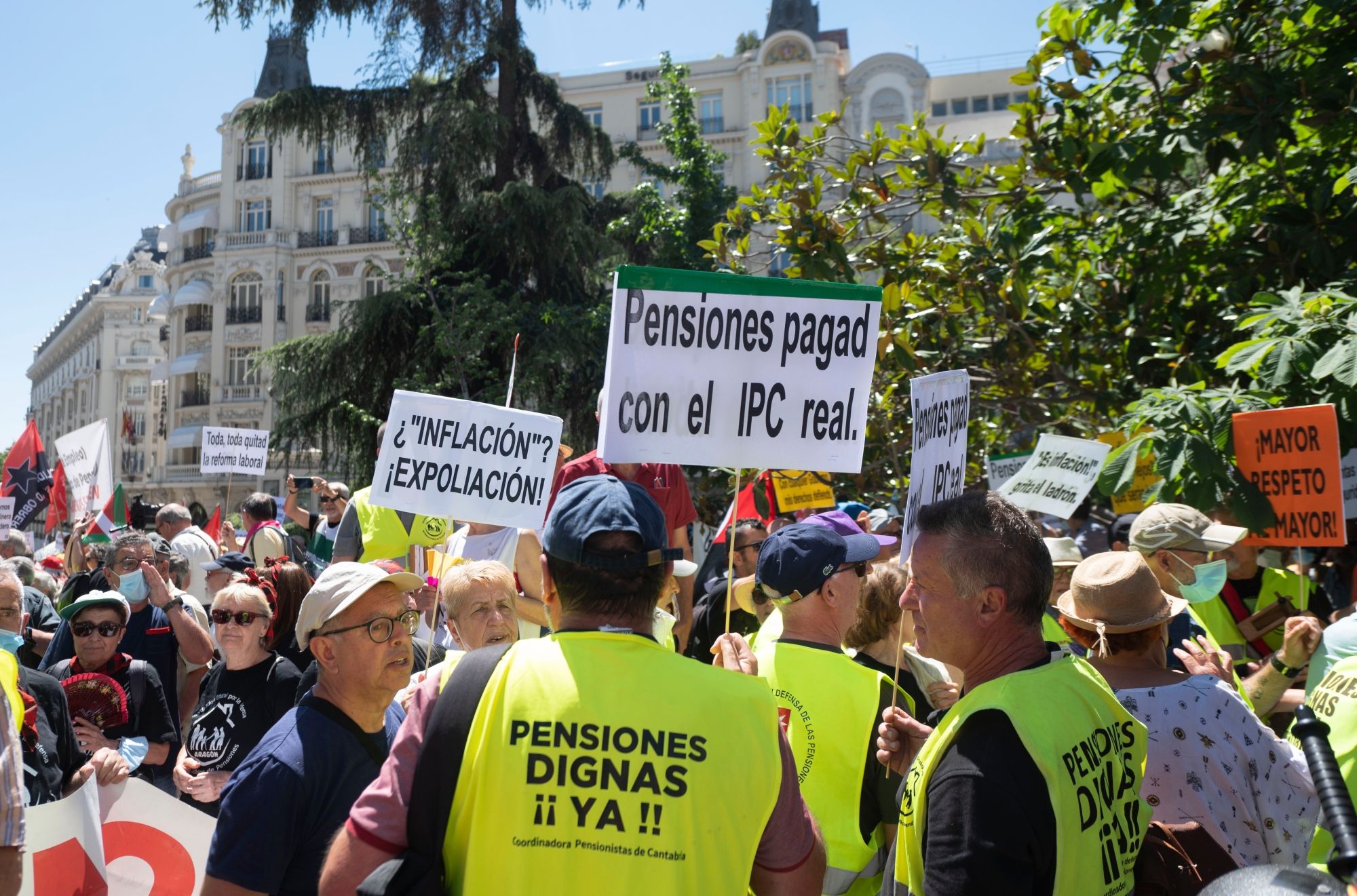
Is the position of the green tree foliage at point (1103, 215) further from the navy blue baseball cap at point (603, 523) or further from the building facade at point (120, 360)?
the building facade at point (120, 360)

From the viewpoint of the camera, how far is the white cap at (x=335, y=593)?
3215mm

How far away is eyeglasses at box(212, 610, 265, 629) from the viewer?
4.73 m

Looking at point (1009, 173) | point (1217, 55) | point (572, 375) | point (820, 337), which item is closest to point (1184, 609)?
point (820, 337)

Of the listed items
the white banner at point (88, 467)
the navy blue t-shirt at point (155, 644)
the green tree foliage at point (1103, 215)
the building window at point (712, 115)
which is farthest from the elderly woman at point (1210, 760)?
the building window at point (712, 115)

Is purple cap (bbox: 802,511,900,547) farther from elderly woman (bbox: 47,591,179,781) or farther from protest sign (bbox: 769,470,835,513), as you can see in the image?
protest sign (bbox: 769,470,835,513)

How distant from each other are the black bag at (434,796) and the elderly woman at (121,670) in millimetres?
3563

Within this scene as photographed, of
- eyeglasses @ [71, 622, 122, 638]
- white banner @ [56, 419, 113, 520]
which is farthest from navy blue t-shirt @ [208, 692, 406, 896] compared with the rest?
white banner @ [56, 419, 113, 520]

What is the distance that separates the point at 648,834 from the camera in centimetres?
207

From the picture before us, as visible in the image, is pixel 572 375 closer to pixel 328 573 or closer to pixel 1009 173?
pixel 1009 173

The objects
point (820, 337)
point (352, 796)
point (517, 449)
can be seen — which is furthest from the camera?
point (517, 449)

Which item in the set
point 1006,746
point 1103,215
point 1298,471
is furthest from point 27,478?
point 1006,746

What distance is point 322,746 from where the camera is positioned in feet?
9.67

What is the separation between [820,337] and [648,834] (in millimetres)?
1908

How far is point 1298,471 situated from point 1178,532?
1.01 meters
